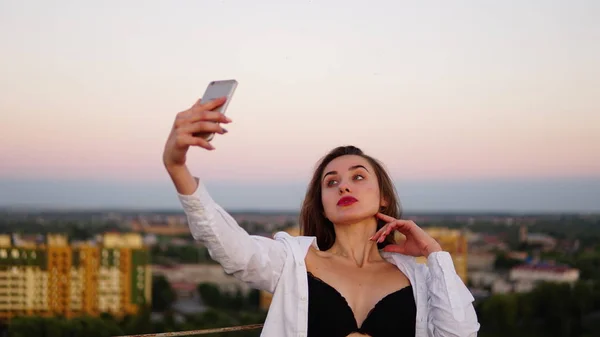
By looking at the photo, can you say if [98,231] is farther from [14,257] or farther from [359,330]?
[359,330]

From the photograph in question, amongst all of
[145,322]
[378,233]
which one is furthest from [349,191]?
[145,322]

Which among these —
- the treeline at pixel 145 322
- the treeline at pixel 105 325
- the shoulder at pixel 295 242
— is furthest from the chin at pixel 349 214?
the treeline at pixel 105 325

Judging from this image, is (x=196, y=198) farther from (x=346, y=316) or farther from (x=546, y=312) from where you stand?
(x=546, y=312)

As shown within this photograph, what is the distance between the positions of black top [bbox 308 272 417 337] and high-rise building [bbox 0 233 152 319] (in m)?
57.3

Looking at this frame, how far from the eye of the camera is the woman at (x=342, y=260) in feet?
6.72

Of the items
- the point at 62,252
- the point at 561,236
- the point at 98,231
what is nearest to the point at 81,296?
the point at 62,252

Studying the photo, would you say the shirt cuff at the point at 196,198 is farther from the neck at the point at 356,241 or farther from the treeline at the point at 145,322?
the treeline at the point at 145,322

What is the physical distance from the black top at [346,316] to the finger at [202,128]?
2.35ft

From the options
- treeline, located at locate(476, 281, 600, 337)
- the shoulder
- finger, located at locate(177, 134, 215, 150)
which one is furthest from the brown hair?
A: treeline, located at locate(476, 281, 600, 337)

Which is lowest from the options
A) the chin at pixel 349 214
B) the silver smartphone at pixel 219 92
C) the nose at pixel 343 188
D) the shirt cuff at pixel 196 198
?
the chin at pixel 349 214

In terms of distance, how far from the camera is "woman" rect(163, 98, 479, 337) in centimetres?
205

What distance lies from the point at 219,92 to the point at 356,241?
0.90m

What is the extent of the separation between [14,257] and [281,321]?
2432 inches

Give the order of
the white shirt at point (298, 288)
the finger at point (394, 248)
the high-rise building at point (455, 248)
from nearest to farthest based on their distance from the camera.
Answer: the white shirt at point (298, 288) < the finger at point (394, 248) < the high-rise building at point (455, 248)
